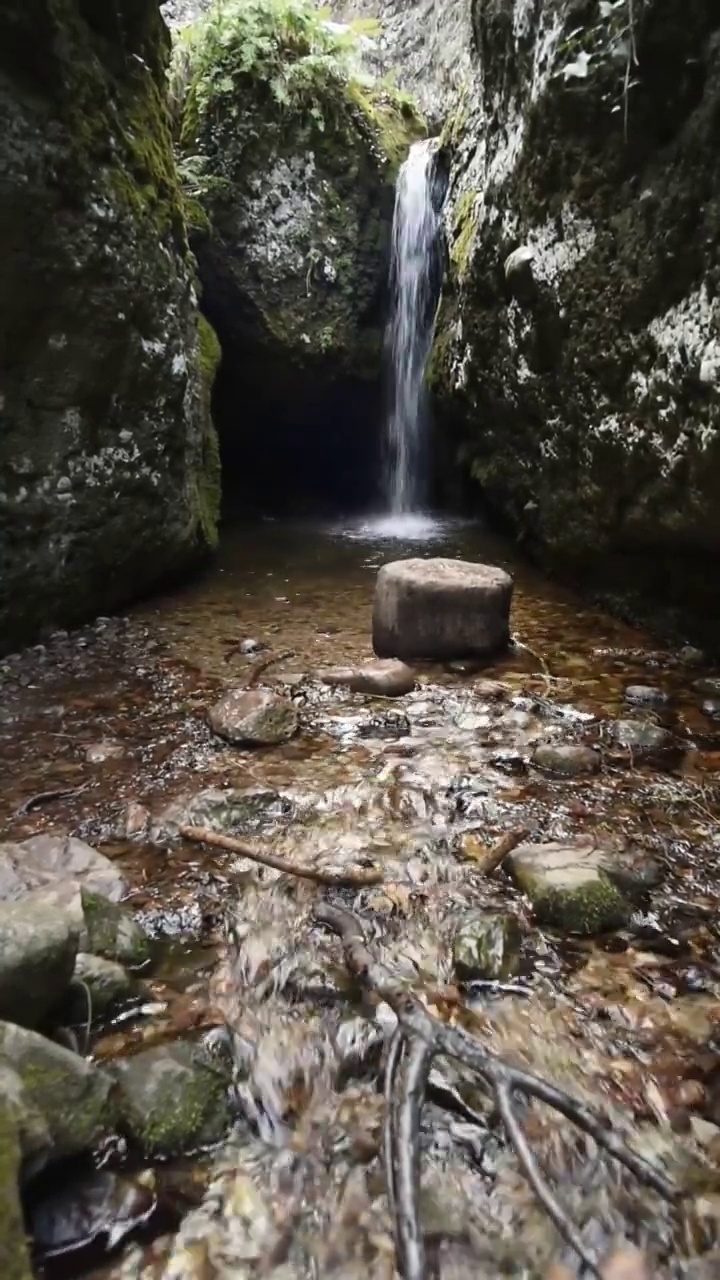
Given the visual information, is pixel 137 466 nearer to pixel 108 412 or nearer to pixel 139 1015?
pixel 108 412

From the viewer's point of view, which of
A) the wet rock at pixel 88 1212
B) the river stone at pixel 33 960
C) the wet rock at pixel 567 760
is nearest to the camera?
the wet rock at pixel 88 1212

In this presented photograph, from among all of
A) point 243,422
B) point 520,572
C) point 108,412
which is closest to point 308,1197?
point 108,412

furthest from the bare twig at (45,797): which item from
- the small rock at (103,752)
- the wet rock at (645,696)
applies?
the wet rock at (645,696)

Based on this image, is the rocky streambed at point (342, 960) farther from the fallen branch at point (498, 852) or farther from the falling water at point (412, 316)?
the falling water at point (412, 316)

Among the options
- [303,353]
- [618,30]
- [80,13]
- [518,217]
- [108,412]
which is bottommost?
[108,412]

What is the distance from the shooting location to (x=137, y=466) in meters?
5.22

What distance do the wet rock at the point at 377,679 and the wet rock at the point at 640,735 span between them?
1.07 m

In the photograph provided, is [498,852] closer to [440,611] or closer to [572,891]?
[572,891]

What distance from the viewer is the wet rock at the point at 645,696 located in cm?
379

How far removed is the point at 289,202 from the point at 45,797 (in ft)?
27.1

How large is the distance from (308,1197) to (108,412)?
4.52m

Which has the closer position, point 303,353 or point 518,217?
point 518,217

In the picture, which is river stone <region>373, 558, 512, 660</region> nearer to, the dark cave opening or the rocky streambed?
the rocky streambed

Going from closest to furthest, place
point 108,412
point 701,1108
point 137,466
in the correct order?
1. point 701,1108
2. point 108,412
3. point 137,466
